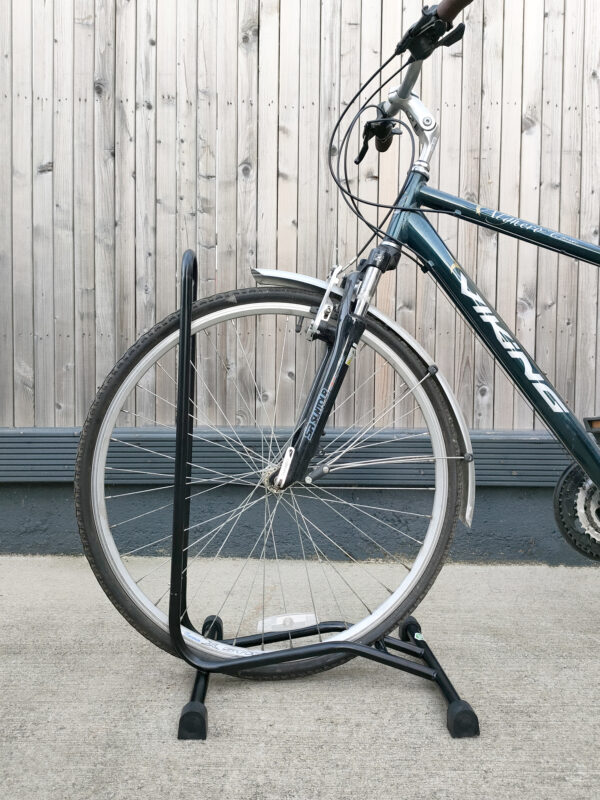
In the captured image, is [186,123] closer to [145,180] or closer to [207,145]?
[207,145]

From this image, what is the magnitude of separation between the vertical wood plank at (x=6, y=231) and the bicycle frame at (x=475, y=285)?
168 centimetres

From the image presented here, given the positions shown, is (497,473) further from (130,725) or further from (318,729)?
(130,725)

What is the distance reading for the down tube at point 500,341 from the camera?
5.24 ft

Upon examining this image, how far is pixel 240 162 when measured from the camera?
2547 mm

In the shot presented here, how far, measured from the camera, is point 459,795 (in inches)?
47.9

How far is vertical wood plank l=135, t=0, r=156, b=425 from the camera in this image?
251cm

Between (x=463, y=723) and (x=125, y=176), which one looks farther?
(x=125, y=176)

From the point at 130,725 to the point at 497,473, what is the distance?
5.41 feet

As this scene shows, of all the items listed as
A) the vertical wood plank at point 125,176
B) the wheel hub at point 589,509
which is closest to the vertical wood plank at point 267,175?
the vertical wood plank at point 125,176

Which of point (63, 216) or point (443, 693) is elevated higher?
point (63, 216)

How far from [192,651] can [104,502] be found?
1.34 feet

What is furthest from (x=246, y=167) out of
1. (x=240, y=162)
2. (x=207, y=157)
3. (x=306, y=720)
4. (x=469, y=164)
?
(x=306, y=720)

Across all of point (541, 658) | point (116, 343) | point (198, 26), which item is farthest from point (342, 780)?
point (198, 26)

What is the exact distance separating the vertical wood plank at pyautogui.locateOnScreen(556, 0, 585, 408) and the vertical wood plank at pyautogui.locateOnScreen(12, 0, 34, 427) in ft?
6.84
